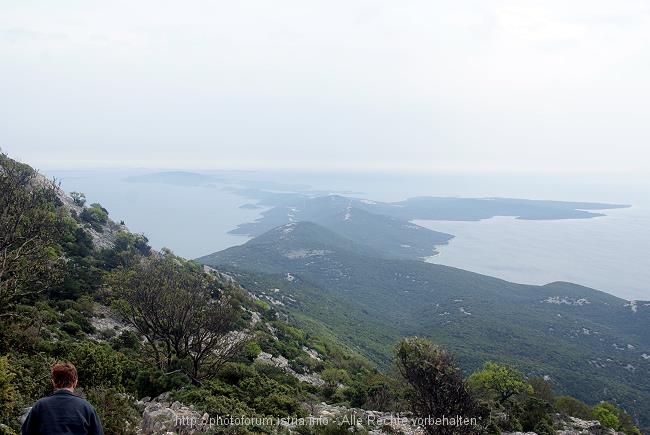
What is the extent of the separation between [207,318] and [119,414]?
26.5 ft

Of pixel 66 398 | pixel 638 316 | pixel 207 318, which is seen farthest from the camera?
pixel 638 316

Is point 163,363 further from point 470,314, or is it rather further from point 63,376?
point 470,314

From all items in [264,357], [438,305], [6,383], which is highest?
[6,383]

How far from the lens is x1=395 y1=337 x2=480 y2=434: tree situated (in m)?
15.3

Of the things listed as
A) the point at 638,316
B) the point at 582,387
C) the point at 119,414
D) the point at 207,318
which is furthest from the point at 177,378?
the point at 638,316

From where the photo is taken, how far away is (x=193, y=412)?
13.2 metres

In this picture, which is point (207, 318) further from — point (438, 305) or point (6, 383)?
point (438, 305)

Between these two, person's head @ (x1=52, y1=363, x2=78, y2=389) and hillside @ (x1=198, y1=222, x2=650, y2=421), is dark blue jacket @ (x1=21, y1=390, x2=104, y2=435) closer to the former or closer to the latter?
person's head @ (x1=52, y1=363, x2=78, y2=389)

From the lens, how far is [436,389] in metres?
15.8

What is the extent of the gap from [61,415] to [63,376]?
502mm

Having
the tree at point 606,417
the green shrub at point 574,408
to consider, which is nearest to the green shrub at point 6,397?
the green shrub at point 574,408

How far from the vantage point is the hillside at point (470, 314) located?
74938mm

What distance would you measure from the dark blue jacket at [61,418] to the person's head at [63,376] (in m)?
0.10

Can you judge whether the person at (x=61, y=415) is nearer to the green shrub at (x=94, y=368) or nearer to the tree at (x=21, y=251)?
the green shrub at (x=94, y=368)
